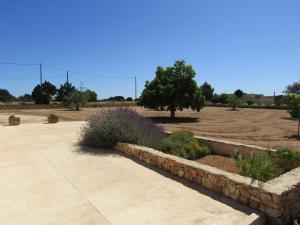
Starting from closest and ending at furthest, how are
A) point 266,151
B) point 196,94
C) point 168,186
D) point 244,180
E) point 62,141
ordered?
point 244,180, point 168,186, point 266,151, point 62,141, point 196,94

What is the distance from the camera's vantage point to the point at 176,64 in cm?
2653

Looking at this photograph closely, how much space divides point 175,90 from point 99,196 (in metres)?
21.2

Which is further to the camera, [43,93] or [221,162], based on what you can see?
[43,93]

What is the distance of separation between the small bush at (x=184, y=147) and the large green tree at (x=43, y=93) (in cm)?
4912

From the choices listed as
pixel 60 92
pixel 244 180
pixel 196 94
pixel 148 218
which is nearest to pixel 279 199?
pixel 244 180

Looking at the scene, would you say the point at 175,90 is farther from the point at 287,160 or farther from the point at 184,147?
the point at 287,160

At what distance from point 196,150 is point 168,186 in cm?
260

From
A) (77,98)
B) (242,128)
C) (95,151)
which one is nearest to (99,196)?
(95,151)

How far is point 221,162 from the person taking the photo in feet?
22.6

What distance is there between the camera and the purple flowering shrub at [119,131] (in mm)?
7918

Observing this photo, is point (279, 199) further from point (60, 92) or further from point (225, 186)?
point (60, 92)

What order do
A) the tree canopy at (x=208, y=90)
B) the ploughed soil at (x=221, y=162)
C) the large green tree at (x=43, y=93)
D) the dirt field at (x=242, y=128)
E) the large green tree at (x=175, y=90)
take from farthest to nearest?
the tree canopy at (x=208, y=90), the large green tree at (x=43, y=93), the large green tree at (x=175, y=90), the dirt field at (x=242, y=128), the ploughed soil at (x=221, y=162)

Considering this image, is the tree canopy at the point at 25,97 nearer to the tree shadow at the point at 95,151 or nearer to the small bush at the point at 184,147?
the tree shadow at the point at 95,151

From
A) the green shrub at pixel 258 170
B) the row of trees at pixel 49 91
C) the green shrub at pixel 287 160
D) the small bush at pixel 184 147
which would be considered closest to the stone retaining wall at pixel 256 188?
the green shrub at pixel 258 170
